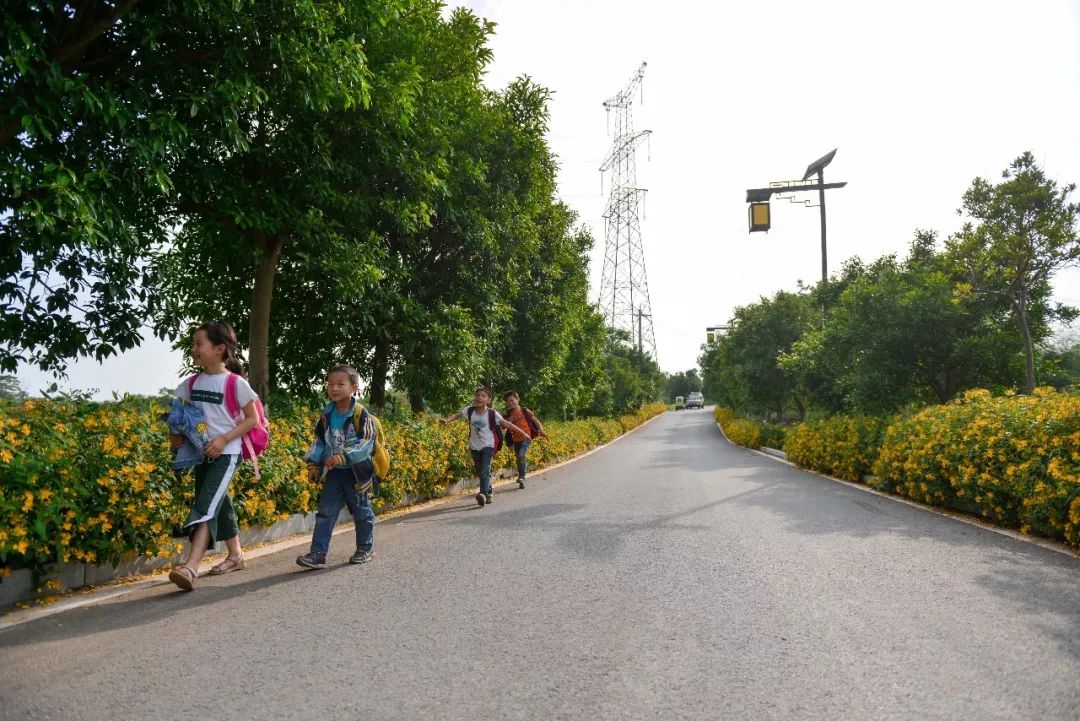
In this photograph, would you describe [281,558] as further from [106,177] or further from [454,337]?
[454,337]

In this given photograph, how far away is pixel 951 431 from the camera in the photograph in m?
8.89

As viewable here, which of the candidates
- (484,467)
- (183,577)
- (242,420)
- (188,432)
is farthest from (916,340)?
(183,577)

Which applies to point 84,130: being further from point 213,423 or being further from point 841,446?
point 841,446

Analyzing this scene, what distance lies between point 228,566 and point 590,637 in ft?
10.3

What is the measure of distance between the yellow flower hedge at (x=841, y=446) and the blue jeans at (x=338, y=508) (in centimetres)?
971

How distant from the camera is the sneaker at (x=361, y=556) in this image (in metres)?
5.76

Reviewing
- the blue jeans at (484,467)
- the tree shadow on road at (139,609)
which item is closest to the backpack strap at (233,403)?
the tree shadow on road at (139,609)

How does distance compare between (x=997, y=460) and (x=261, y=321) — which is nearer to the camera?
(x=997, y=460)

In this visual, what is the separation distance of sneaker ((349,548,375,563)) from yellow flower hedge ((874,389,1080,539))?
6.04 meters

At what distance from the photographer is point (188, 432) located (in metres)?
4.74

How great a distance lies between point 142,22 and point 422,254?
748 cm

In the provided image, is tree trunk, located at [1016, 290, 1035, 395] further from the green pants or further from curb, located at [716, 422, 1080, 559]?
the green pants

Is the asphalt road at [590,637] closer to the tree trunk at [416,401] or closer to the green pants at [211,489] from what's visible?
the green pants at [211,489]

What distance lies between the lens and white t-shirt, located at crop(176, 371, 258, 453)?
4.79m
